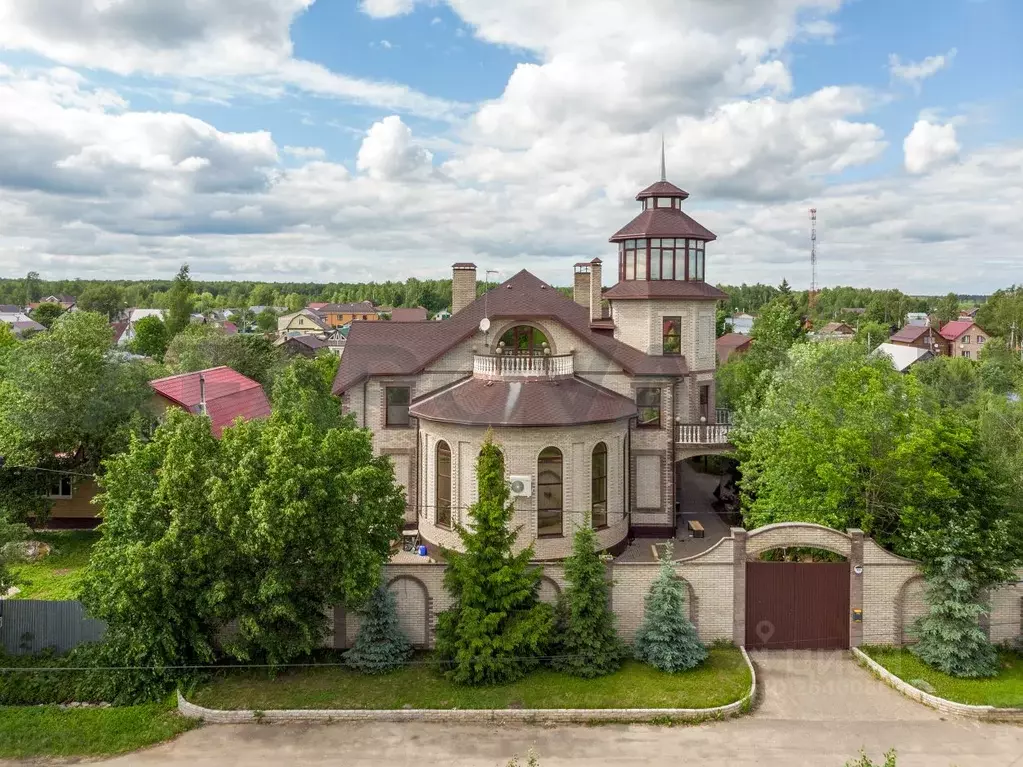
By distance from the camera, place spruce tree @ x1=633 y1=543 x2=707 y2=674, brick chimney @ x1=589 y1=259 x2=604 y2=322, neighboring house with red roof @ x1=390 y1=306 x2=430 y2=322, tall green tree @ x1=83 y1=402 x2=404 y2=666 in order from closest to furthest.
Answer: tall green tree @ x1=83 y1=402 x2=404 y2=666, spruce tree @ x1=633 y1=543 x2=707 y2=674, brick chimney @ x1=589 y1=259 x2=604 y2=322, neighboring house with red roof @ x1=390 y1=306 x2=430 y2=322

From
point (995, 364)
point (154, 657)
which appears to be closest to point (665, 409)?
point (154, 657)

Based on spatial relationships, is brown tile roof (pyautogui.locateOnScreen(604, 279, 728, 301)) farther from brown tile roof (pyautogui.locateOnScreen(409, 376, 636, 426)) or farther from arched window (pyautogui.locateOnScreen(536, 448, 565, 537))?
arched window (pyautogui.locateOnScreen(536, 448, 565, 537))

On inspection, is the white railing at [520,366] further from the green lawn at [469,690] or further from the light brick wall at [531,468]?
the green lawn at [469,690]

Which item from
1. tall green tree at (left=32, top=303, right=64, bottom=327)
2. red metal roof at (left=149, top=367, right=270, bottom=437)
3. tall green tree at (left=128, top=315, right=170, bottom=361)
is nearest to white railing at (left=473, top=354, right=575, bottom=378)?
red metal roof at (left=149, top=367, right=270, bottom=437)

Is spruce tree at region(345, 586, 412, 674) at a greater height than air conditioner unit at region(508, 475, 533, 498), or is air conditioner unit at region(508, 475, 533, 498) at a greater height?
air conditioner unit at region(508, 475, 533, 498)

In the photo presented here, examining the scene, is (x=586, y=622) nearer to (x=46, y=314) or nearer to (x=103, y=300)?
(x=46, y=314)

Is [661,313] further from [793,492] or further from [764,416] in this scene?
[793,492]

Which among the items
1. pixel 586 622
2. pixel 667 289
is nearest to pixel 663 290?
pixel 667 289
